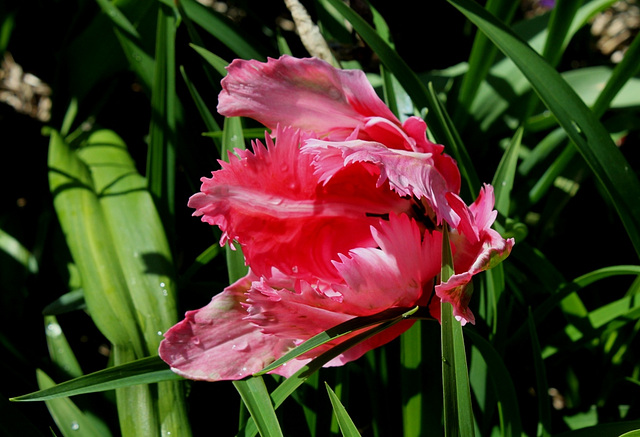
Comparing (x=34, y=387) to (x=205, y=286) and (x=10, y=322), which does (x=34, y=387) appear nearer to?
(x=10, y=322)

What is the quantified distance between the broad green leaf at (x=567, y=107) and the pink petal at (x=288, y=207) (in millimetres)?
263

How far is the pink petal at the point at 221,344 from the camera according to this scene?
0.64 meters

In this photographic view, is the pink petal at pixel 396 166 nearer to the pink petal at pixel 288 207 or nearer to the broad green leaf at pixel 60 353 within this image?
the pink petal at pixel 288 207

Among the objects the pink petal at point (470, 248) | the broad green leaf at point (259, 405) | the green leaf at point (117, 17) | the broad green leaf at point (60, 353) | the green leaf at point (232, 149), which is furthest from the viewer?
the green leaf at point (117, 17)

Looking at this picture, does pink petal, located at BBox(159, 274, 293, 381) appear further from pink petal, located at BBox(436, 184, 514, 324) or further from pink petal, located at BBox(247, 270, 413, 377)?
pink petal, located at BBox(436, 184, 514, 324)

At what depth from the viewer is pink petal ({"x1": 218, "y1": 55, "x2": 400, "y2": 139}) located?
24.7 inches

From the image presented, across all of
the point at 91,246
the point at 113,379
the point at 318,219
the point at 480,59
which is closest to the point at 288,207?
the point at 318,219

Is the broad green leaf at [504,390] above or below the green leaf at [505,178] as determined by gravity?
below

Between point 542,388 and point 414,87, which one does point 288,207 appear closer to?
point 414,87

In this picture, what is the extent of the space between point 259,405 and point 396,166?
A: 30 cm

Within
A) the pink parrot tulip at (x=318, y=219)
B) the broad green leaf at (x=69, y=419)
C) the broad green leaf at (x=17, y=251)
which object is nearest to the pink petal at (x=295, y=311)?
the pink parrot tulip at (x=318, y=219)

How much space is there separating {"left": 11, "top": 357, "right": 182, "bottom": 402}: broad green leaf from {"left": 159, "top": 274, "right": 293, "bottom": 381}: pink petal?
0.22 feet

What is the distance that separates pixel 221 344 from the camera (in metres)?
0.66

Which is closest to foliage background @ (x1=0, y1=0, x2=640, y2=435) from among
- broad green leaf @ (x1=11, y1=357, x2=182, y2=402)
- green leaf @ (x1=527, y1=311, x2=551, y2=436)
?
green leaf @ (x1=527, y1=311, x2=551, y2=436)
